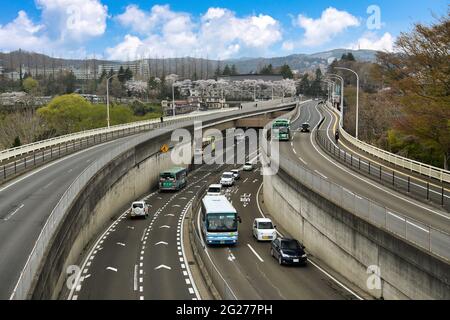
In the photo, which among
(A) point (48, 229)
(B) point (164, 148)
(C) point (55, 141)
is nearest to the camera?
(A) point (48, 229)

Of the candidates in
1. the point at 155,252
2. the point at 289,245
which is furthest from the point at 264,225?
the point at 155,252

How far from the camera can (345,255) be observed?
25312 millimetres

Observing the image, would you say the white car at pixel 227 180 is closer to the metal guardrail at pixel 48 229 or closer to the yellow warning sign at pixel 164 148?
the yellow warning sign at pixel 164 148

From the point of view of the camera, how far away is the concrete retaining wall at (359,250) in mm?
17781

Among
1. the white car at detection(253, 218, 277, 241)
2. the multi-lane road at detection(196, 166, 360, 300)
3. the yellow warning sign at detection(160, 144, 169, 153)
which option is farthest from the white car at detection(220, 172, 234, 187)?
the white car at detection(253, 218, 277, 241)

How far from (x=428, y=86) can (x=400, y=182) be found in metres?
10.8

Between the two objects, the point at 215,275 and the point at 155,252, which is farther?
the point at 155,252

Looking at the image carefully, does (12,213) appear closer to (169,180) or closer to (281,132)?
(169,180)

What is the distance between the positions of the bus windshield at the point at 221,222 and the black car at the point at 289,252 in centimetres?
403

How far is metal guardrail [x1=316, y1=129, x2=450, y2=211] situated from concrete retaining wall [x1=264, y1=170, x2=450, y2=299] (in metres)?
5.55

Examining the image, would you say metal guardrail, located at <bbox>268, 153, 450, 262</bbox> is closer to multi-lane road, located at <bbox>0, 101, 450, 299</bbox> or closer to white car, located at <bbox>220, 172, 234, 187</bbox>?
multi-lane road, located at <bbox>0, 101, 450, 299</bbox>

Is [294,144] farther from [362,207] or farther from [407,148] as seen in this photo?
[362,207]

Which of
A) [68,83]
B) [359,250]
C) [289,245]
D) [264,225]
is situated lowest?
[264,225]

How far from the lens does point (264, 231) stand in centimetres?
3369
